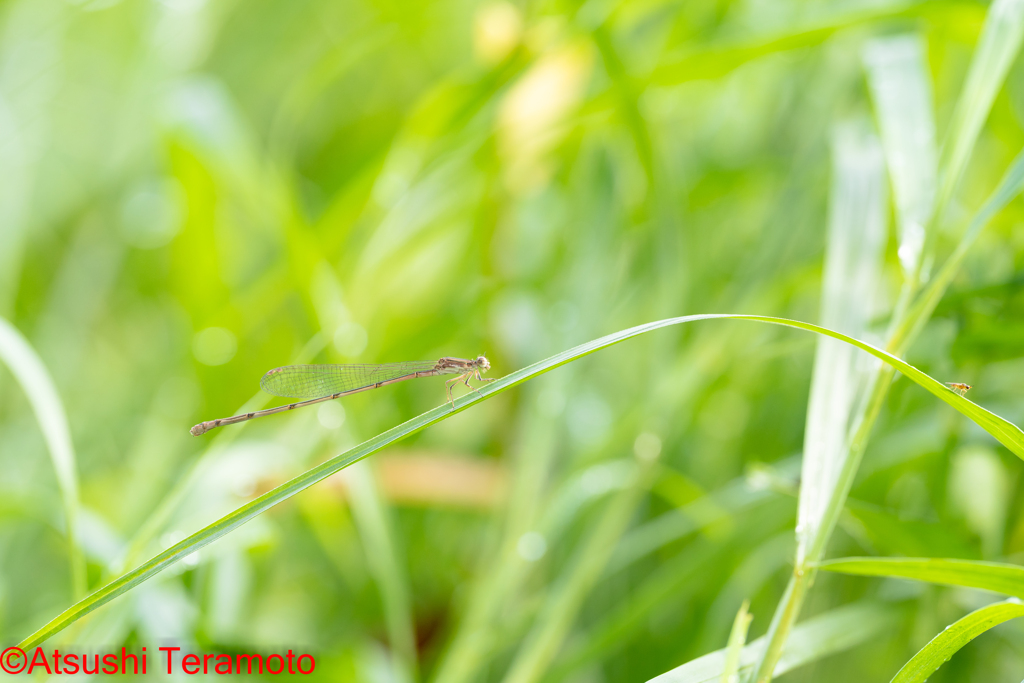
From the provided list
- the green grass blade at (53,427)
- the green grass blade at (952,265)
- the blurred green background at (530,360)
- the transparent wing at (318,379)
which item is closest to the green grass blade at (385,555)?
the blurred green background at (530,360)

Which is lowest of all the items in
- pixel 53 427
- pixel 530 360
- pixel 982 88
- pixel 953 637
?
pixel 953 637

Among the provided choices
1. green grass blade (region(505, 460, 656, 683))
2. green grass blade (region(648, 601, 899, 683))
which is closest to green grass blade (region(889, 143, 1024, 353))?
green grass blade (region(648, 601, 899, 683))

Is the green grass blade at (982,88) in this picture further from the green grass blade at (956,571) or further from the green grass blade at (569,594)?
the green grass blade at (569,594)

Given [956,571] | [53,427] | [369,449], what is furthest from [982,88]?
[53,427]

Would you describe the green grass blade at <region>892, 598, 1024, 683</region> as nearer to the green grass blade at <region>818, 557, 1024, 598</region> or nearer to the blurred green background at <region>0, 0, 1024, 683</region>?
the green grass blade at <region>818, 557, 1024, 598</region>

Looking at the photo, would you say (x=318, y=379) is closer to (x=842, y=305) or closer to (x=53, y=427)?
(x=53, y=427)
